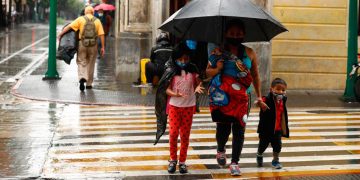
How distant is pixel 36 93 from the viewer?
16.4 metres

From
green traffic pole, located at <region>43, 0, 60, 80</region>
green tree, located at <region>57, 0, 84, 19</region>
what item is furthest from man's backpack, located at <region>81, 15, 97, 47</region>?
green tree, located at <region>57, 0, 84, 19</region>

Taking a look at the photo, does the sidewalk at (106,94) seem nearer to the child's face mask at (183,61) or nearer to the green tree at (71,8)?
the child's face mask at (183,61)

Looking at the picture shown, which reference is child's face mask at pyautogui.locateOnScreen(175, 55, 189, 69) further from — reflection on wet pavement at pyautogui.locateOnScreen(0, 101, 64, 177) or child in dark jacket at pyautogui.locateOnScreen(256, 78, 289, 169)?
reflection on wet pavement at pyautogui.locateOnScreen(0, 101, 64, 177)

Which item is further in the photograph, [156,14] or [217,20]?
[156,14]

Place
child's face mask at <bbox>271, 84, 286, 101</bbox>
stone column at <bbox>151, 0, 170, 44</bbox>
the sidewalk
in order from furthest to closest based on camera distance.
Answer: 1. stone column at <bbox>151, 0, 170, 44</bbox>
2. the sidewalk
3. child's face mask at <bbox>271, 84, 286, 101</bbox>

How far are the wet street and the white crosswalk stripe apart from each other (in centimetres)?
1

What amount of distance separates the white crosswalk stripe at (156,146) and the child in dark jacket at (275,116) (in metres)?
0.39

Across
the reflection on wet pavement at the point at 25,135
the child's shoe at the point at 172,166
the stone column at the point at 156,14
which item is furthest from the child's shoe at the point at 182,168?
the stone column at the point at 156,14

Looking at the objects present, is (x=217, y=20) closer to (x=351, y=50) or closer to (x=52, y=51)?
(x=351, y=50)

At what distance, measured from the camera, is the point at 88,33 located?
16766 millimetres

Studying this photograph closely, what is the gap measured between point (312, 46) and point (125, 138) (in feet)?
28.0

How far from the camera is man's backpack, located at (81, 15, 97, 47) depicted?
659 inches

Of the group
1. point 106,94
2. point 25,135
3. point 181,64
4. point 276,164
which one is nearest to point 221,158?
point 276,164

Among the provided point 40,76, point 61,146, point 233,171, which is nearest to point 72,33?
point 40,76
